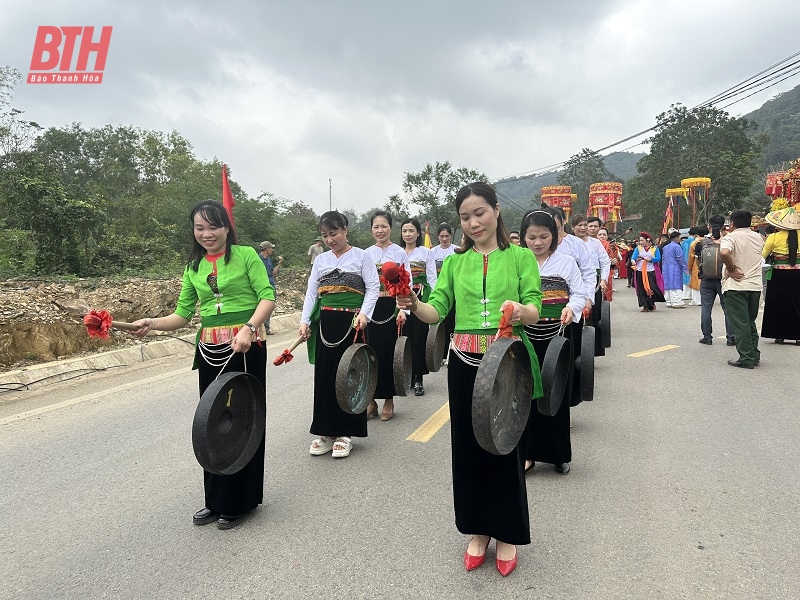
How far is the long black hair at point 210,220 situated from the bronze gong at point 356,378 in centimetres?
118

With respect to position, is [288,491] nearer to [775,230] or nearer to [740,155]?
[775,230]

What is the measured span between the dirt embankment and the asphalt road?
1630 millimetres

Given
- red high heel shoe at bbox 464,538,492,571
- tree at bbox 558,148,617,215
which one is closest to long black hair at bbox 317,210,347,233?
red high heel shoe at bbox 464,538,492,571

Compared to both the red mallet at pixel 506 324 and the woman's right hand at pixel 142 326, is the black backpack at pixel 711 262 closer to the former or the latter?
the red mallet at pixel 506 324

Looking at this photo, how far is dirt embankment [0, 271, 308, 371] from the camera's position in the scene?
7438 millimetres

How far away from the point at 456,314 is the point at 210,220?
1560mm

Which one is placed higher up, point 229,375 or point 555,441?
point 229,375

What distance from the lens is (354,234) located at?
138ft

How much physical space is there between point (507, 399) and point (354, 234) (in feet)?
131

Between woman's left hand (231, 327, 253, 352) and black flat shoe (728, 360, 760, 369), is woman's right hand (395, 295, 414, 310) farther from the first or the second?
black flat shoe (728, 360, 760, 369)

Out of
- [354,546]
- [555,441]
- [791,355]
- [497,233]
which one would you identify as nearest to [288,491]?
[354,546]

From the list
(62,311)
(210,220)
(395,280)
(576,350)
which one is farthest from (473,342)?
(62,311)

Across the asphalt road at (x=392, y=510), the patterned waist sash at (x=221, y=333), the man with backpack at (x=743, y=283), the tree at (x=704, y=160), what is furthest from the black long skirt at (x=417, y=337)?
the tree at (x=704, y=160)

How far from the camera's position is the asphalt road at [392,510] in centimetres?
274
